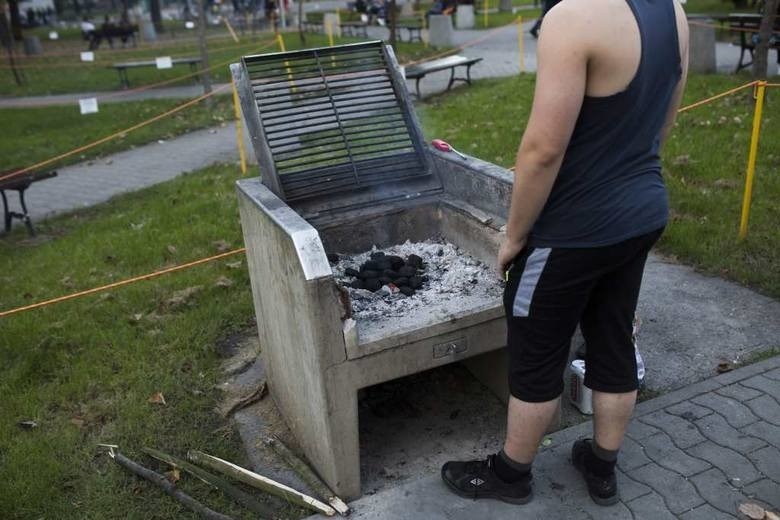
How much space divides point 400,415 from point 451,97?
8.40 metres

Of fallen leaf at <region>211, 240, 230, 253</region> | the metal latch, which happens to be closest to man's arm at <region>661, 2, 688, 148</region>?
the metal latch

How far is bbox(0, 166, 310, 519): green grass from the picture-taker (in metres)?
2.99

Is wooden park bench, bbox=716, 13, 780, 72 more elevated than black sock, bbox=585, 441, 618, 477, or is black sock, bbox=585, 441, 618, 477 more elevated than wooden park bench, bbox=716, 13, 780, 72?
Answer: wooden park bench, bbox=716, 13, 780, 72

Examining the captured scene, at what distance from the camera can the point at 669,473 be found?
→ 2.72 metres

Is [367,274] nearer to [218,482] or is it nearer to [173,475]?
[218,482]

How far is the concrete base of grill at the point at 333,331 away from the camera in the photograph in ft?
8.25

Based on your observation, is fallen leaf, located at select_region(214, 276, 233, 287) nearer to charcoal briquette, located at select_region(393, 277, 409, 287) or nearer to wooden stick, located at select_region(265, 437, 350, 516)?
wooden stick, located at select_region(265, 437, 350, 516)

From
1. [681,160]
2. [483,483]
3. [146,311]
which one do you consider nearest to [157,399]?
[146,311]

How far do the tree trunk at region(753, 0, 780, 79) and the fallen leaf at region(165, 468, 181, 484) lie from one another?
26.8 ft

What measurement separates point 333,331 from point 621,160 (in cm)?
112

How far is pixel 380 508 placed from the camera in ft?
8.83

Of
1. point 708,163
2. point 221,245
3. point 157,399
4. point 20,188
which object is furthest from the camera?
point 20,188

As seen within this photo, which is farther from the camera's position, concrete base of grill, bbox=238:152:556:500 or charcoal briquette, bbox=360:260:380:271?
charcoal briquette, bbox=360:260:380:271

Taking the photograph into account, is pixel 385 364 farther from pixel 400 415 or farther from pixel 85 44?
pixel 85 44
